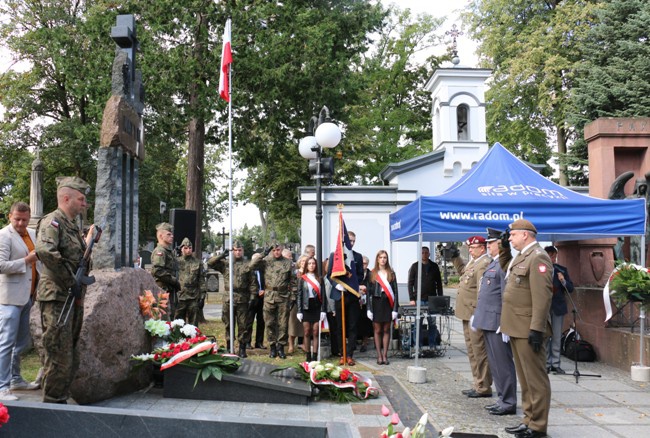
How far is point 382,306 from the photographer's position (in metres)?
9.79

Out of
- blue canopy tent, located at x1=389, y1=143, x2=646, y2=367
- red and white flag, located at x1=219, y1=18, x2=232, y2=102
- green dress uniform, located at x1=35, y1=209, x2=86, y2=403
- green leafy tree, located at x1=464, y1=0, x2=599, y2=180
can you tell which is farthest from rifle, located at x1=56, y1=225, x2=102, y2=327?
green leafy tree, located at x1=464, y1=0, x2=599, y2=180

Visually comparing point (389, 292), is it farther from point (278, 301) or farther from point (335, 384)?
point (335, 384)

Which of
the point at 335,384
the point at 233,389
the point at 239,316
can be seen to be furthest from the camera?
the point at 239,316

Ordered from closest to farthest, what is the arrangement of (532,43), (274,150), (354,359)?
(354,359), (274,150), (532,43)

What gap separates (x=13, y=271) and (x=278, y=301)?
488 cm

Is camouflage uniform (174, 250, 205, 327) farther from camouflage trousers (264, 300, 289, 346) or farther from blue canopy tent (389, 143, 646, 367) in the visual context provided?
blue canopy tent (389, 143, 646, 367)

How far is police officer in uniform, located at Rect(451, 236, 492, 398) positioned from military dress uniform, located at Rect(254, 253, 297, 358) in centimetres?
333

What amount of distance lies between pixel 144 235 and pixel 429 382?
3832 centimetres

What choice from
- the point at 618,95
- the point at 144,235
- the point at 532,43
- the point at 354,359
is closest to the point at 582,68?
the point at 618,95

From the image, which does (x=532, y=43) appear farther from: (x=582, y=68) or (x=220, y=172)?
(x=220, y=172)

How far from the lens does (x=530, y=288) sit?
5789 mm

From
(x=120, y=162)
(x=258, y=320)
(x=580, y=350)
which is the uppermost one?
(x=120, y=162)

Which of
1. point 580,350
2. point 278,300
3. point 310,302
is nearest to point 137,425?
point 310,302

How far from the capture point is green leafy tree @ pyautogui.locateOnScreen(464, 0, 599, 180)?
2908 centimetres
